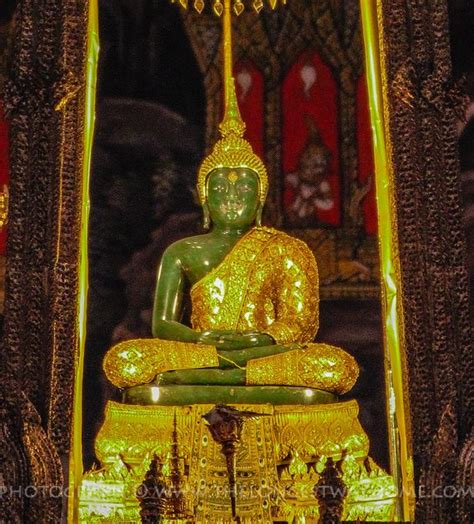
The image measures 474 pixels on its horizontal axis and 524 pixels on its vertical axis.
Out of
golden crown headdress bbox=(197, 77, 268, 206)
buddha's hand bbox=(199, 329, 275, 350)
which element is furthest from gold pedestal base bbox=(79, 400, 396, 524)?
golden crown headdress bbox=(197, 77, 268, 206)

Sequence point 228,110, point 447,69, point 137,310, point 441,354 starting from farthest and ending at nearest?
point 137,310
point 228,110
point 447,69
point 441,354

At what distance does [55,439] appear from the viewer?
478 cm

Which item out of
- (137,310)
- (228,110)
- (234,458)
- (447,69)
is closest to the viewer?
(234,458)

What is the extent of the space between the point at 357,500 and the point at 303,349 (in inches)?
30.8

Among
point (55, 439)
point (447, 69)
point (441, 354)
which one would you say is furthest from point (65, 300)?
Result: point (447, 69)

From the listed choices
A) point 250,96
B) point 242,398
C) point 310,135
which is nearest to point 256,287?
point 242,398

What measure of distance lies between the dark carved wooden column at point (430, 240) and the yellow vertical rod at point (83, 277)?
1.52 meters

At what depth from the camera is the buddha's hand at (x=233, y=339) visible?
5227 mm

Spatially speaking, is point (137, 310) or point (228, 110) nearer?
point (228, 110)

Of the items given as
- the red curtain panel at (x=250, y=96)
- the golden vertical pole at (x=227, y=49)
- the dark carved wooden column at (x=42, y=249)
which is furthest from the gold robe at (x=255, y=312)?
the red curtain panel at (x=250, y=96)

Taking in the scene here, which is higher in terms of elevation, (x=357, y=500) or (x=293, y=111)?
(x=293, y=111)

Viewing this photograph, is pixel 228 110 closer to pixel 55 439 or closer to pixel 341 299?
pixel 341 299

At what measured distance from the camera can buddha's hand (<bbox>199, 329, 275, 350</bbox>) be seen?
17.1ft

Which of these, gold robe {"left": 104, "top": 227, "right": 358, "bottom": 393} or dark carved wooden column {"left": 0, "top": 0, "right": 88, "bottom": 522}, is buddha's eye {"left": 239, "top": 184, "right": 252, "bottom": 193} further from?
dark carved wooden column {"left": 0, "top": 0, "right": 88, "bottom": 522}
